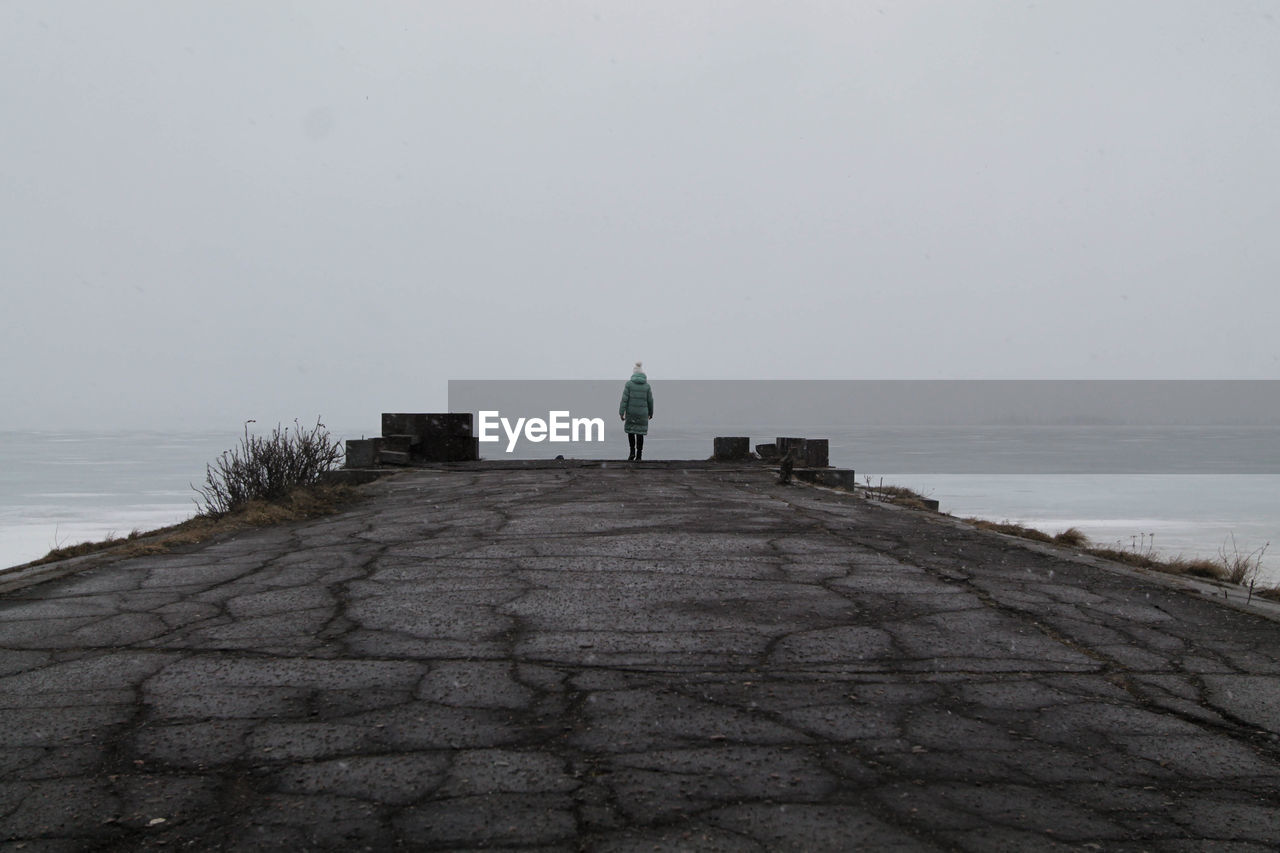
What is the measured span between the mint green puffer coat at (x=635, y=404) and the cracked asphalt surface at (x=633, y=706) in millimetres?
11469

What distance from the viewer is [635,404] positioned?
1880 cm

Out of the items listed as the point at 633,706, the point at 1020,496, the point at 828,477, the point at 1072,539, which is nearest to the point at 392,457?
the point at 828,477

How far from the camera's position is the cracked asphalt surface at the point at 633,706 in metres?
2.82

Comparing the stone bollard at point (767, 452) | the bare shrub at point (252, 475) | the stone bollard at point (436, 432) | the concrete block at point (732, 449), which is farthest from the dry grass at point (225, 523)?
the stone bollard at point (767, 452)

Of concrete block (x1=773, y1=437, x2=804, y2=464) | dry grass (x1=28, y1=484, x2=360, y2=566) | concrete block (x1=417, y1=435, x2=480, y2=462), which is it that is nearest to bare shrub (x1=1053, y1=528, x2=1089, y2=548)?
concrete block (x1=773, y1=437, x2=804, y2=464)

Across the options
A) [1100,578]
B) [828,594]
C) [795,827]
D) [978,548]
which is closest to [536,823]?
[795,827]

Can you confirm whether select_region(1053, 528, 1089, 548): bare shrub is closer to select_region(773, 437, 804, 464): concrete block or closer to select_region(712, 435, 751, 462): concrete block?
select_region(773, 437, 804, 464): concrete block

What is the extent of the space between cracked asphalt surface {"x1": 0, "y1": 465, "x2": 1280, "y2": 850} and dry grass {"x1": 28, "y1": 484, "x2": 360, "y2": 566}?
114 centimetres

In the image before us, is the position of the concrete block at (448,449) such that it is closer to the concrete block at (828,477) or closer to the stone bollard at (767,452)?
the stone bollard at (767,452)

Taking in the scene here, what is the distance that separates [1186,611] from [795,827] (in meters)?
4.34

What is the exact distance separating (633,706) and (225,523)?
7549mm

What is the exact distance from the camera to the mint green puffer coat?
18.8 metres

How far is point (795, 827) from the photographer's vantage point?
2760 mm

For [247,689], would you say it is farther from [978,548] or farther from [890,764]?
[978,548]
